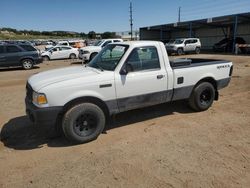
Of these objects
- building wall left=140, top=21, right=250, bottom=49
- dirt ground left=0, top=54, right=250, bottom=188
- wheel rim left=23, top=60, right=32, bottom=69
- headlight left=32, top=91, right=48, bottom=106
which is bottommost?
dirt ground left=0, top=54, right=250, bottom=188

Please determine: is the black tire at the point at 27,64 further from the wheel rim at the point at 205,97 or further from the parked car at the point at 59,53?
the wheel rim at the point at 205,97

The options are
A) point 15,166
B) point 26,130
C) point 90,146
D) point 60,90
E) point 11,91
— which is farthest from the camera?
point 11,91

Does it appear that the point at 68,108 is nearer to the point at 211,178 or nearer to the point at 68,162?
the point at 68,162

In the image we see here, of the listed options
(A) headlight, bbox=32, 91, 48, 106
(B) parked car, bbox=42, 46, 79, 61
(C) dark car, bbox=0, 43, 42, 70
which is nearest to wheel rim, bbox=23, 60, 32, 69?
(C) dark car, bbox=0, 43, 42, 70

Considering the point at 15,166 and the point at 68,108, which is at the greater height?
the point at 68,108

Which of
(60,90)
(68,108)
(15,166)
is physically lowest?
(15,166)

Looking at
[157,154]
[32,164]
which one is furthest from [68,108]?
[157,154]

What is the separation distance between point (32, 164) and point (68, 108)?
43.1 inches

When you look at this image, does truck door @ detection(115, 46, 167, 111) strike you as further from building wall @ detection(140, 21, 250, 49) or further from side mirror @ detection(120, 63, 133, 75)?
building wall @ detection(140, 21, 250, 49)

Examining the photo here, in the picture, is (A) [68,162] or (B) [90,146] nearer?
(A) [68,162]

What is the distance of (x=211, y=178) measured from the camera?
3.33 m

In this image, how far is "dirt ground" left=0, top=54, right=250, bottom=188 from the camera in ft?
11.1

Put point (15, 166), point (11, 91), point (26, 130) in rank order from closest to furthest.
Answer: point (15, 166), point (26, 130), point (11, 91)

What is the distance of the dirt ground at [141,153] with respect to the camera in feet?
11.1
